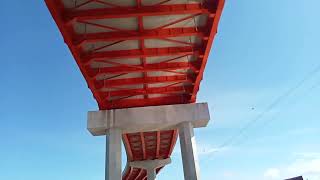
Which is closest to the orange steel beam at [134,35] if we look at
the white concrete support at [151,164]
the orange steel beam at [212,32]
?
the orange steel beam at [212,32]

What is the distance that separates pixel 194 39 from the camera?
45.8ft

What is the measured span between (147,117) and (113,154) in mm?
2978

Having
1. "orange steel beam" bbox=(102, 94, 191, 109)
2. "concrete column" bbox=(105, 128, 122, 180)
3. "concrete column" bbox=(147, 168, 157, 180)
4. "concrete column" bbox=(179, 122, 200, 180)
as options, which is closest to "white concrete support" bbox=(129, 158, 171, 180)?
"concrete column" bbox=(147, 168, 157, 180)

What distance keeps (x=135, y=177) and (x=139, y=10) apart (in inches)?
2229

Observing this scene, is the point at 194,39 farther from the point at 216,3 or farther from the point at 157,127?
the point at 157,127

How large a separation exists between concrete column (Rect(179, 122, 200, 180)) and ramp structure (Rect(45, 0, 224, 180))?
54mm

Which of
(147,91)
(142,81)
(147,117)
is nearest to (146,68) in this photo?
(142,81)

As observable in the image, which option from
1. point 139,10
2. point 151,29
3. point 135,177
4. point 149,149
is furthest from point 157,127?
point 135,177

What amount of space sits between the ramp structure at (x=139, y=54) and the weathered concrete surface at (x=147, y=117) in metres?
0.06

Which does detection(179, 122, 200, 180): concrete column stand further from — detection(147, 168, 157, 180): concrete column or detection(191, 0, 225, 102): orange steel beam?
detection(147, 168, 157, 180): concrete column

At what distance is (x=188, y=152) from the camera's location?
17.3 m

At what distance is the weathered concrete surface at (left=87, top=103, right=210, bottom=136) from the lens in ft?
60.0

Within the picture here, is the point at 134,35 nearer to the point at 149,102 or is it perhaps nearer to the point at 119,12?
the point at 119,12

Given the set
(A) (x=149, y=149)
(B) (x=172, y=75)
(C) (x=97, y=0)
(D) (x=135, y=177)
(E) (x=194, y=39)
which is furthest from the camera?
(D) (x=135, y=177)
